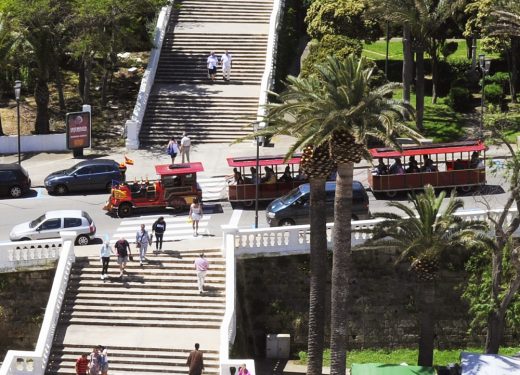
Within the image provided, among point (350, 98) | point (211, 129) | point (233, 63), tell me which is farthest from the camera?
point (233, 63)

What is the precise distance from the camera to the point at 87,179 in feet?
189

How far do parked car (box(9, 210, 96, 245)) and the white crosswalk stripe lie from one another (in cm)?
675

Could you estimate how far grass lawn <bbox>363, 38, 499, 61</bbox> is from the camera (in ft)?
249

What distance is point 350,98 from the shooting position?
43125mm

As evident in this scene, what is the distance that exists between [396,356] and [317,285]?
6038 mm

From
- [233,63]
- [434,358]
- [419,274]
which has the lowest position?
[434,358]

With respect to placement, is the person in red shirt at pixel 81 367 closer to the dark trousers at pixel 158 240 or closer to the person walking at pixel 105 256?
the person walking at pixel 105 256

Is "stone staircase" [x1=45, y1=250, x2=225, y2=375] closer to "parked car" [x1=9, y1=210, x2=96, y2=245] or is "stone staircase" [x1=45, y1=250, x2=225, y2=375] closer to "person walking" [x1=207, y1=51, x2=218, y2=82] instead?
"parked car" [x1=9, y1=210, x2=96, y2=245]

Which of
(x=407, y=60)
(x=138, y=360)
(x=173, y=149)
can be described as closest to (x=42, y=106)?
(x=173, y=149)

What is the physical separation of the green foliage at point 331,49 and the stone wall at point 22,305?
19.9m

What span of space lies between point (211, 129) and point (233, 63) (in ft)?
19.6

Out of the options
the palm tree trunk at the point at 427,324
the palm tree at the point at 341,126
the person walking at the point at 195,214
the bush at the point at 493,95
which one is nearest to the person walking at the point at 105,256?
the person walking at the point at 195,214

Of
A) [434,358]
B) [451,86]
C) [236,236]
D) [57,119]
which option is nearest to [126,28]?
[57,119]

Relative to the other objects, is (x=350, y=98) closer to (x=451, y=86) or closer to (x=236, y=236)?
(x=236, y=236)
